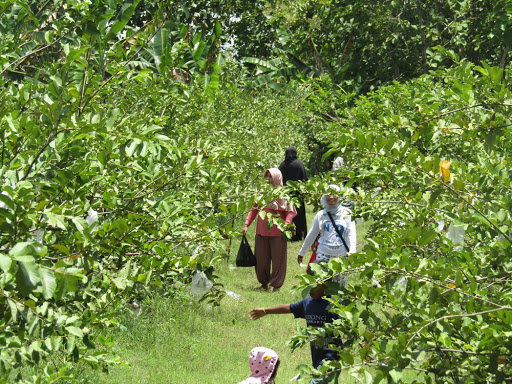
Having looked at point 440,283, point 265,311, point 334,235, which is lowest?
point 265,311

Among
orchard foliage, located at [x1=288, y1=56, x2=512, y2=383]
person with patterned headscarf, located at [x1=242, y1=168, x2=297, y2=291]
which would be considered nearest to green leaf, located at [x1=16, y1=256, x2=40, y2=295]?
orchard foliage, located at [x1=288, y1=56, x2=512, y2=383]

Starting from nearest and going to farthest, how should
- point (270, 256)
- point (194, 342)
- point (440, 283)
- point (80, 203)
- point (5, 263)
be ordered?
point (5, 263) < point (440, 283) < point (80, 203) < point (194, 342) < point (270, 256)

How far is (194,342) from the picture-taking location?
7.46 meters

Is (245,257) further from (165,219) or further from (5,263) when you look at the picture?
(5,263)

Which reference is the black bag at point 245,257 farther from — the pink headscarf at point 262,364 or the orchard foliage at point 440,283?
the orchard foliage at point 440,283

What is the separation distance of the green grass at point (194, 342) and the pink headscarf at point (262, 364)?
71cm

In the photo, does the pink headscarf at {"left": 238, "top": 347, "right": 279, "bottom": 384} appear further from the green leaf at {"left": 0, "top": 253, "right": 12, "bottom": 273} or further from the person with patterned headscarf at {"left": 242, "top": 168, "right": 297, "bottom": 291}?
the person with patterned headscarf at {"left": 242, "top": 168, "right": 297, "bottom": 291}

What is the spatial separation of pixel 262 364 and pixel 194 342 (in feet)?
8.27

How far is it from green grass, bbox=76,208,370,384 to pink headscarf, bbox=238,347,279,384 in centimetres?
71

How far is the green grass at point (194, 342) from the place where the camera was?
6445 millimetres

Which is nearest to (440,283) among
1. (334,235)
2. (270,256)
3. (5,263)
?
(5,263)

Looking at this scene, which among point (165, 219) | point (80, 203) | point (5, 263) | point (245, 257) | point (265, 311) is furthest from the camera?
point (245, 257)

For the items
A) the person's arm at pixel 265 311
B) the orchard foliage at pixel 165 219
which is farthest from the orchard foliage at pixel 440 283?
the person's arm at pixel 265 311

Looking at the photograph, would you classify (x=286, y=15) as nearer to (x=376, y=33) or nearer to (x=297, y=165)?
(x=376, y=33)
